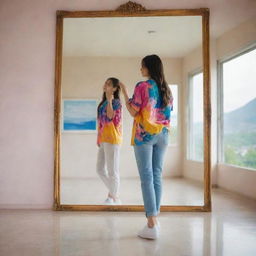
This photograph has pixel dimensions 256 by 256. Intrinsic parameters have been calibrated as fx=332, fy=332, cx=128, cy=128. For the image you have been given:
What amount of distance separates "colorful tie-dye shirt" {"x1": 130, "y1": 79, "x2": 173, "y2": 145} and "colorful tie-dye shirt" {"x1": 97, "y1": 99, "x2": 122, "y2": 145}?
671 millimetres

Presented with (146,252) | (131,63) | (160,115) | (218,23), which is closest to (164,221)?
(146,252)

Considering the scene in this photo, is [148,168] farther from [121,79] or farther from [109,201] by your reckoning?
[121,79]

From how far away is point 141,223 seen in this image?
2.72m

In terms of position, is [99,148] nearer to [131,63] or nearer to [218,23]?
[131,63]

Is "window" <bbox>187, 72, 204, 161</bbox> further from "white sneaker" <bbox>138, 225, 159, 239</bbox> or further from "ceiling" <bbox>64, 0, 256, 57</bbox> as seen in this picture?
"white sneaker" <bbox>138, 225, 159, 239</bbox>

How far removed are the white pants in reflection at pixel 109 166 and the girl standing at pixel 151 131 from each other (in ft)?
2.41

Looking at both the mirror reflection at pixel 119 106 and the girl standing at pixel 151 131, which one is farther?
the mirror reflection at pixel 119 106

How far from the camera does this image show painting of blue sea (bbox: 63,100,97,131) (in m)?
3.14

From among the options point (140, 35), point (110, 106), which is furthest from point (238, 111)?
point (110, 106)

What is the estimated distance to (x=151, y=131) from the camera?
2.32 m

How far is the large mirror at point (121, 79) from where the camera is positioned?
3.12m

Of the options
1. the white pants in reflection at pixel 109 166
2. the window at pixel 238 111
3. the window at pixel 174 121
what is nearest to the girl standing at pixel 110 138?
the white pants in reflection at pixel 109 166

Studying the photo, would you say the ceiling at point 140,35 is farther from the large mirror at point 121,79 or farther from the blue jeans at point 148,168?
the blue jeans at point 148,168

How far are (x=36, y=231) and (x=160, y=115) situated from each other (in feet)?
4.13
